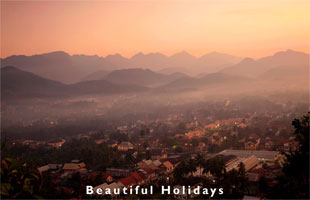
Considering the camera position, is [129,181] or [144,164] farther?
[144,164]

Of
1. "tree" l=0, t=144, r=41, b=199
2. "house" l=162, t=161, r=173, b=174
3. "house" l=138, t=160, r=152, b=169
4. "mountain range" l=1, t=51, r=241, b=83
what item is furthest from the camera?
"mountain range" l=1, t=51, r=241, b=83

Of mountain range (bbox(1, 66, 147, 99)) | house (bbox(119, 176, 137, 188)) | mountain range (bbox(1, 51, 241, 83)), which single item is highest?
mountain range (bbox(1, 51, 241, 83))

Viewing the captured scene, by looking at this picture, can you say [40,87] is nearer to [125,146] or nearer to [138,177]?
[125,146]

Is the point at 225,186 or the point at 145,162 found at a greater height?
the point at 225,186

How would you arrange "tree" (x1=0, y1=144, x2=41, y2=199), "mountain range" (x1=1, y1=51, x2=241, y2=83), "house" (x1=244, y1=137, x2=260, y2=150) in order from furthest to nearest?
"mountain range" (x1=1, y1=51, x2=241, y2=83) → "house" (x1=244, y1=137, x2=260, y2=150) → "tree" (x1=0, y1=144, x2=41, y2=199)

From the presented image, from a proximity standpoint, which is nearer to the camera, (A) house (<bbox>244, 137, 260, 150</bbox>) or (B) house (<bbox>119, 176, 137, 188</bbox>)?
(B) house (<bbox>119, 176, 137, 188</bbox>)

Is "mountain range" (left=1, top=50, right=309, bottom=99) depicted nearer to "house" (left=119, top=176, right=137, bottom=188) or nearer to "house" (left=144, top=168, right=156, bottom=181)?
"house" (left=144, top=168, right=156, bottom=181)

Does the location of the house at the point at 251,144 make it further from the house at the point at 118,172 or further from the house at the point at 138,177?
the house at the point at 138,177

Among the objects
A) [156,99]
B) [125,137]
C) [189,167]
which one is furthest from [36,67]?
[189,167]

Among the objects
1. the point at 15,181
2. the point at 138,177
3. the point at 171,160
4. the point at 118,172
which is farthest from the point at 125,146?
the point at 15,181

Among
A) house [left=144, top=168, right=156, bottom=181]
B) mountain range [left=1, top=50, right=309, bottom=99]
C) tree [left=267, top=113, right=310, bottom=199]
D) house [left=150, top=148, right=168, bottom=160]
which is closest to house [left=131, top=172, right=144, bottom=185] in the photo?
house [left=144, top=168, right=156, bottom=181]

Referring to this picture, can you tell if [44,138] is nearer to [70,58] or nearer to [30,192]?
[30,192]
